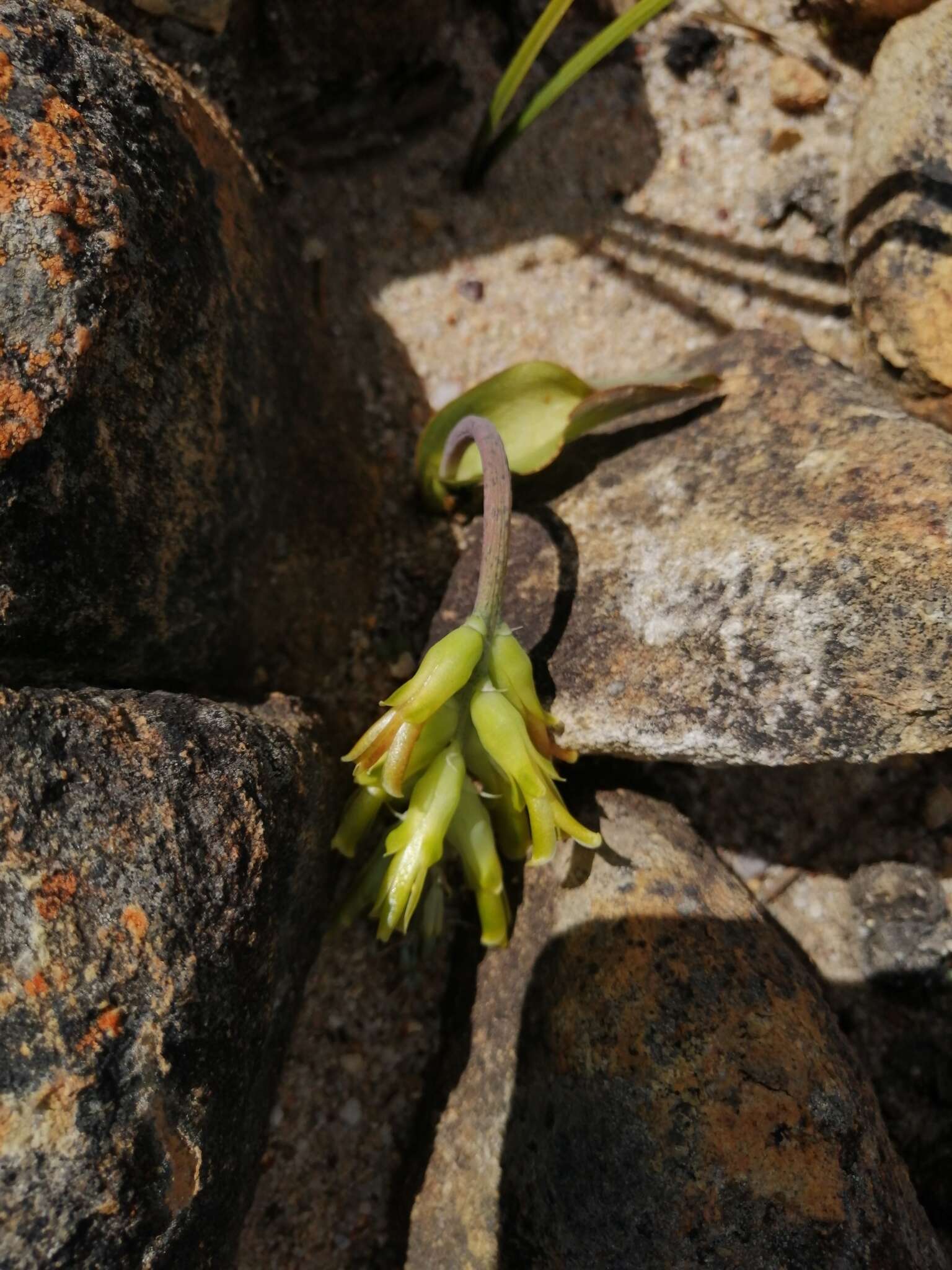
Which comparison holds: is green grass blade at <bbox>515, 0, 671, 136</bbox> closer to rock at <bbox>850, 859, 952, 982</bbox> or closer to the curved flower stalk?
the curved flower stalk

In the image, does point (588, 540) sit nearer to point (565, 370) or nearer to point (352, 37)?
point (565, 370)

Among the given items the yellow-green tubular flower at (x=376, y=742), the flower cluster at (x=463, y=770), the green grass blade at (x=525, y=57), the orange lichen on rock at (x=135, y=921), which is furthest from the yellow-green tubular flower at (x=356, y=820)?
the green grass blade at (x=525, y=57)

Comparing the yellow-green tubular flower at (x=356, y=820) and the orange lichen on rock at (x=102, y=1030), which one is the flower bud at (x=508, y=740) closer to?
the yellow-green tubular flower at (x=356, y=820)

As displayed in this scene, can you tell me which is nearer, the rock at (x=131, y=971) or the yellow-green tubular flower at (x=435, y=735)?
the rock at (x=131, y=971)

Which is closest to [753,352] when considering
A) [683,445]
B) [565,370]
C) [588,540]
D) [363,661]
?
[683,445]

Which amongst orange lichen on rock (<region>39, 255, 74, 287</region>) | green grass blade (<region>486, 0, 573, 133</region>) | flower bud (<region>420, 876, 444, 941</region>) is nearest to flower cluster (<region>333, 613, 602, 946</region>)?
flower bud (<region>420, 876, 444, 941</region>)

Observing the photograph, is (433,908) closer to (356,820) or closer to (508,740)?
(356,820)

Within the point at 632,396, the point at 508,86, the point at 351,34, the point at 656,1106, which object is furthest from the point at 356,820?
the point at 351,34
